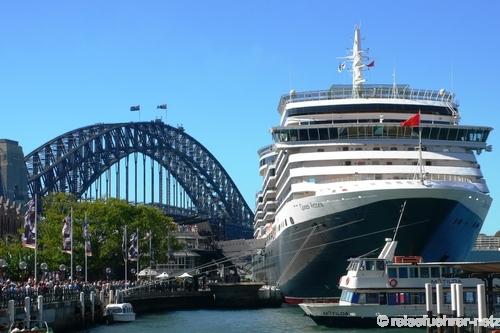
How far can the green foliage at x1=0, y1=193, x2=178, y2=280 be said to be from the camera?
337ft

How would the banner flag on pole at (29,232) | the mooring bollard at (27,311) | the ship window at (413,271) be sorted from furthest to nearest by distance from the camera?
the ship window at (413,271) < the banner flag on pole at (29,232) < the mooring bollard at (27,311)

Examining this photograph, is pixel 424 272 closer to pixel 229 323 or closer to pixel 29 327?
pixel 229 323

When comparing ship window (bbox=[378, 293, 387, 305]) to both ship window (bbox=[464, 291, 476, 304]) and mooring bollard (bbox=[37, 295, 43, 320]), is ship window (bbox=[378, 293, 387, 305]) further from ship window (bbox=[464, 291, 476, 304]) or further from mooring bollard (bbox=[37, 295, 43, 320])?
mooring bollard (bbox=[37, 295, 43, 320])

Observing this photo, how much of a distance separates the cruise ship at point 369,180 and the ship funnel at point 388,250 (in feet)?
9.75

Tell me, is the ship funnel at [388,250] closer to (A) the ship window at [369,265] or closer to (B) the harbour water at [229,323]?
(A) the ship window at [369,265]

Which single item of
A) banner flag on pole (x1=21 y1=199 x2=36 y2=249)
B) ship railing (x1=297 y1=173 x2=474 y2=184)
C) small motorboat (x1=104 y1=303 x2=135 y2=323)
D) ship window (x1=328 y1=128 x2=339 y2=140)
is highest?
ship window (x1=328 y1=128 x2=339 y2=140)

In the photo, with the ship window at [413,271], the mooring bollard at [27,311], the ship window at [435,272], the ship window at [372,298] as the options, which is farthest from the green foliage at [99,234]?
the ship window at [435,272]

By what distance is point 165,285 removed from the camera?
108 meters

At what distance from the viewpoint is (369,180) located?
2630 inches

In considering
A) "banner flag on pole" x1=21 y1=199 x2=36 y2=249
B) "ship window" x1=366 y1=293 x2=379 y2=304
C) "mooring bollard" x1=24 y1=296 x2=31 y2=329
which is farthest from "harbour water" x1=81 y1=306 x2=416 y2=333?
"mooring bollard" x1=24 y1=296 x2=31 y2=329

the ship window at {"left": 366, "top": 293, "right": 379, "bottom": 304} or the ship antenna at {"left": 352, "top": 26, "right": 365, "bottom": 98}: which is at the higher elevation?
the ship antenna at {"left": 352, "top": 26, "right": 365, "bottom": 98}

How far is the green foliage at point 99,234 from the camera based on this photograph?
10275 centimetres

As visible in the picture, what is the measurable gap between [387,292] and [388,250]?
10.6ft

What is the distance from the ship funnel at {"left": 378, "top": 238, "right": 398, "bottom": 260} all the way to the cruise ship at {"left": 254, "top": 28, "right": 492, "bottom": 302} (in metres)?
2.97
